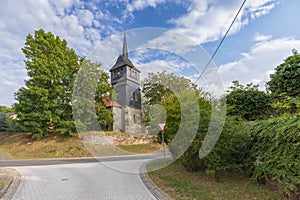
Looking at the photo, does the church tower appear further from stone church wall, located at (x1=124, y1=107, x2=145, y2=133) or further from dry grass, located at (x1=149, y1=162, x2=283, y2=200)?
dry grass, located at (x1=149, y1=162, x2=283, y2=200)

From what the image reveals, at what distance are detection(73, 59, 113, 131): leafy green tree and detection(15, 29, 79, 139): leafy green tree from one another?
3.02 ft

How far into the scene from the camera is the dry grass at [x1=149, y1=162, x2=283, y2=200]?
12.3 ft

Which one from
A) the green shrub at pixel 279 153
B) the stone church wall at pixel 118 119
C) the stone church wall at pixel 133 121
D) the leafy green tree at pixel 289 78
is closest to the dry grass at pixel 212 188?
the green shrub at pixel 279 153

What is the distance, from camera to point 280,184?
11.5 feet

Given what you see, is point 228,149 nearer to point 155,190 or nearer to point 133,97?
point 155,190

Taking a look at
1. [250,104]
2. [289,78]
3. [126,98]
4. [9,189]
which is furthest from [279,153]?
[126,98]

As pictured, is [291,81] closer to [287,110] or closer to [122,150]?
[287,110]

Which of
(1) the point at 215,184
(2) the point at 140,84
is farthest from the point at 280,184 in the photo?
(2) the point at 140,84

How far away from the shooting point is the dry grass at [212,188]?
12.3ft

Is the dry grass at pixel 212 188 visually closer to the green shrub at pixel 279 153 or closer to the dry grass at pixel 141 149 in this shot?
the green shrub at pixel 279 153

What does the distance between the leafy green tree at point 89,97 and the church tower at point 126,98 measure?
12.6 feet

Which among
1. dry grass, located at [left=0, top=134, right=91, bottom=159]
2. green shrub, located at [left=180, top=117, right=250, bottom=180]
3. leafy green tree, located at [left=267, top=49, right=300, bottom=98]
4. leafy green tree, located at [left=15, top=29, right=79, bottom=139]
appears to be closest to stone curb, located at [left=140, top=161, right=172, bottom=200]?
green shrub, located at [left=180, top=117, right=250, bottom=180]

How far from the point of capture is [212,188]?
171 inches

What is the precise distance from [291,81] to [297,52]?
1.99 metres
